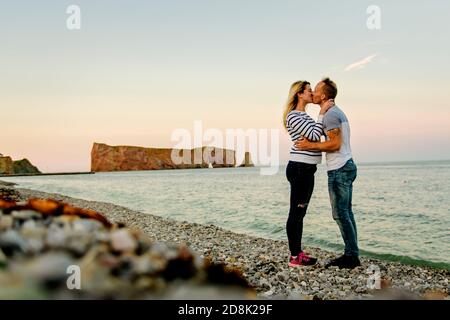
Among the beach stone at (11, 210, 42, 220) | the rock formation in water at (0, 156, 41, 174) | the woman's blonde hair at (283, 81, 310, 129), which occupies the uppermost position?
the woman's blonde hair at (283, 81, 310, 129)

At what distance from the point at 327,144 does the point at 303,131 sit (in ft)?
1.39

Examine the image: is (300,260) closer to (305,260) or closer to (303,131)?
(305,260)

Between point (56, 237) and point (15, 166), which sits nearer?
point (56, 237)

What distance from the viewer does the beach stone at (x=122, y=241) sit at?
10.8 ft

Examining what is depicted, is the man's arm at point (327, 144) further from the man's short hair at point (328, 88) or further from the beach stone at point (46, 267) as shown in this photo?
the beach stone at point (46, 267)

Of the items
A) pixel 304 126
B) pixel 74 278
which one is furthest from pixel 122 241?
pixel 304 126

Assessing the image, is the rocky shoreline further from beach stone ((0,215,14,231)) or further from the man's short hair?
the man's short hair

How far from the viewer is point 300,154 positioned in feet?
22.0

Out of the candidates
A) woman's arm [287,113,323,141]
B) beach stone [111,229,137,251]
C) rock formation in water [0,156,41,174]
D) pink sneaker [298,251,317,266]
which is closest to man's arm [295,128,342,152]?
woman's arm [287,113,323,141]

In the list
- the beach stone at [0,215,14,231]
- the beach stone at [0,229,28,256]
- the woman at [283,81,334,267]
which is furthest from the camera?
the woman at [283,81,334,267]

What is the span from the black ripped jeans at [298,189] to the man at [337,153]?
1.06 ft

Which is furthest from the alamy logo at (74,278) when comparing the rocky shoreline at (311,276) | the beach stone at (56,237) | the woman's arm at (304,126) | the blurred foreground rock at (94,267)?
the woman's arm at (304,126)

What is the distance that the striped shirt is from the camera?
666cm

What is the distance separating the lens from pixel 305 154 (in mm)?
6691
